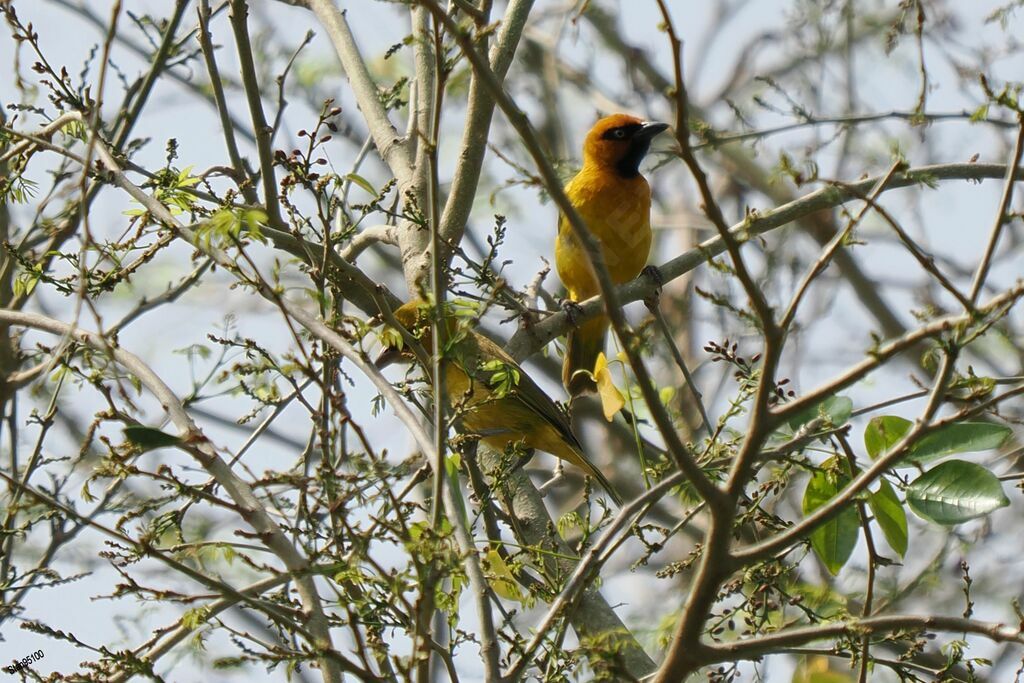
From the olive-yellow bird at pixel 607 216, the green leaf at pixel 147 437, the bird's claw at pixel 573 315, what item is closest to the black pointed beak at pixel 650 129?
the olive-yellow bird at pixel 607 216

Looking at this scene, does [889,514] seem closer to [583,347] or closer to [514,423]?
[514,423]

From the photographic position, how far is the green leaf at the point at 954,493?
2.26 metres

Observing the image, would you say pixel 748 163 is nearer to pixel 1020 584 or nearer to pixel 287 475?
pixel 1020 584

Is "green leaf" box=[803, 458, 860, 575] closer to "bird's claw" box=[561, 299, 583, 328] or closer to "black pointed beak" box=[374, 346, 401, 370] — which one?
"bird's claw" box=[561, 299, 583, 328]

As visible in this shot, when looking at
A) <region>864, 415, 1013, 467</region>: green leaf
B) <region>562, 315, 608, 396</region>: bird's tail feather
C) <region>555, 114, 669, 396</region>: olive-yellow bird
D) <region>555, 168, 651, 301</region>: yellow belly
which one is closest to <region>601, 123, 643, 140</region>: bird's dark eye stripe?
<region>555, 114, 669, 396</region>: olive-yellow bird

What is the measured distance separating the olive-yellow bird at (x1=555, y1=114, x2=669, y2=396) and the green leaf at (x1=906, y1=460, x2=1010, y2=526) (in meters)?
3.25

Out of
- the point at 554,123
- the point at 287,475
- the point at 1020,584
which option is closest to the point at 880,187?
the point at 287,475

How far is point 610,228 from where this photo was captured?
19.5ft

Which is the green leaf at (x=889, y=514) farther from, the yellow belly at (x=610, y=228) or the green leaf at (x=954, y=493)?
the yellow belly at (x=610, y=228)

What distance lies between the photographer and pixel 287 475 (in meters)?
2.03

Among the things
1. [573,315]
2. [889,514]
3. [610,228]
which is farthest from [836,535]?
[610,228]

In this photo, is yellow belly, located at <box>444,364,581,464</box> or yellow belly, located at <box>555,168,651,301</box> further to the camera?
yellow belly, located at <box>555,168,651,301</box>

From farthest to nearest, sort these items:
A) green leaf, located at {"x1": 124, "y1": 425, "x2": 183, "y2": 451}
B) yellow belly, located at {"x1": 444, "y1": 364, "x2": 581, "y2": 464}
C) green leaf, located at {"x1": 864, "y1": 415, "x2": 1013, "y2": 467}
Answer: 1. yellow belly, located at {"x1": 444, "y1": 364, "x2": 581, "y2": 464}
2. green leaf, located at {"x1": 864, "y1": 415, "x2": 1013, "y2": 467}
3. green leaf, located at {"x1": 124, "y1": 425, "x2": 183, "y2": 451}

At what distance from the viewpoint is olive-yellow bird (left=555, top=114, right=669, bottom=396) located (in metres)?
5.91
